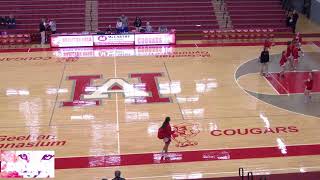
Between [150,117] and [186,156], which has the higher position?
[150,117]

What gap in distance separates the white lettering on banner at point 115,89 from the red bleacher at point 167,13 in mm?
8737

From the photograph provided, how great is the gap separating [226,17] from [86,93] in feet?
44.3

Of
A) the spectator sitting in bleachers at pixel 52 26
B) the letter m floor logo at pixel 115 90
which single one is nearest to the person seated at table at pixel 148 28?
the spectator sitting in bleachers at pixel 52 26

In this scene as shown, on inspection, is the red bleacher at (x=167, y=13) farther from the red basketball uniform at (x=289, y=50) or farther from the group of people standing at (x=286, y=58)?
the red basketball uniform at (x=289, y=50)

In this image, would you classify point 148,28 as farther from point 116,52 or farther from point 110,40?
point 116,52

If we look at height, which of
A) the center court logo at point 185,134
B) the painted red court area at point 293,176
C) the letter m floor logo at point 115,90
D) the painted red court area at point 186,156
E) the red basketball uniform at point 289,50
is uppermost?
the red basketball uniform at point 289,50

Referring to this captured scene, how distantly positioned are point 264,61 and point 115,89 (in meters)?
5.92

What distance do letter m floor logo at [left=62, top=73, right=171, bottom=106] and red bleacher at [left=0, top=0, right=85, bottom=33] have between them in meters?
8.60

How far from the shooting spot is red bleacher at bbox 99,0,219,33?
2834 cm

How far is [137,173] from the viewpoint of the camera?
12320 millimetres

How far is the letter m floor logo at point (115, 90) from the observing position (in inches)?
693

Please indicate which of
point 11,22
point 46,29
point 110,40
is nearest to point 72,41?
point 46,29

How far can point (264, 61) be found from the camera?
19.7 m

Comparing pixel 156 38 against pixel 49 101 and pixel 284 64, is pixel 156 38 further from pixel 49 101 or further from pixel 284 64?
pixel 49 101
